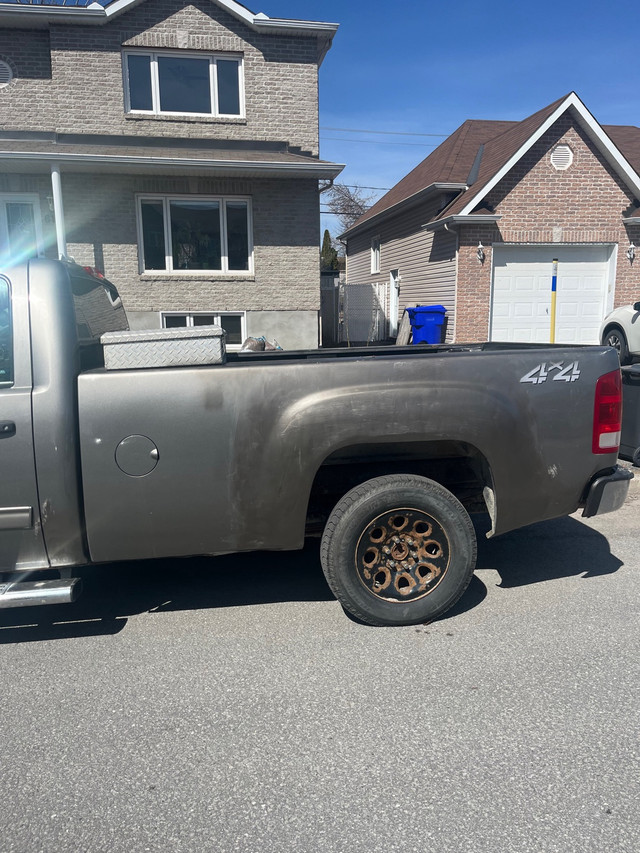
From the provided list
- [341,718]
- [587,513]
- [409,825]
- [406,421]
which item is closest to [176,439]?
[406,421]

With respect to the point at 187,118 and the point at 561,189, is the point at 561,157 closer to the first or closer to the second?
the point at 561,189

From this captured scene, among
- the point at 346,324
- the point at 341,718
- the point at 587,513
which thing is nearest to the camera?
the point at 341,718

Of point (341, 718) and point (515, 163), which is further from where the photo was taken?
point (515, 163)

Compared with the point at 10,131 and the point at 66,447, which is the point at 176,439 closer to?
the point at 66,447

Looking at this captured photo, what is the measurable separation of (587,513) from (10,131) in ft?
48.4

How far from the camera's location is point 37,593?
131 inches

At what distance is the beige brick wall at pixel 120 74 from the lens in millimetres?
14008

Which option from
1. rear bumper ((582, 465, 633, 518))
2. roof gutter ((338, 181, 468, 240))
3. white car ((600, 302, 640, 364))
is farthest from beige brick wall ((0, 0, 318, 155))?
rear bumper ((582, 465, 633, 518))

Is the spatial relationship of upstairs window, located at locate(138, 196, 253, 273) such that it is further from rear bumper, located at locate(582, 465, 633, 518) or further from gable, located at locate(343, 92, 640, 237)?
rear bumper, located at locate(582, 465, 633, 518)

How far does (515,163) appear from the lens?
47.5ft

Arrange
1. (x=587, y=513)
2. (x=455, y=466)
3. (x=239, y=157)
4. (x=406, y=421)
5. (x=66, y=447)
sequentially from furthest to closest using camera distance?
(x=239, y=157), (x=455, y=466), (x=587, y=513), (x=406, y=421), (x=66, y=447)

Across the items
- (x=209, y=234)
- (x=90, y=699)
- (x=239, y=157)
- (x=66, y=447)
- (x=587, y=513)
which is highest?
(x=239, y=157)

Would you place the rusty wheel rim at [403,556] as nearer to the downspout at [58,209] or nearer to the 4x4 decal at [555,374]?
the 4x4 decal at [555,374]

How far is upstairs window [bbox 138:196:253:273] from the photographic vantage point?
14.4 metres
